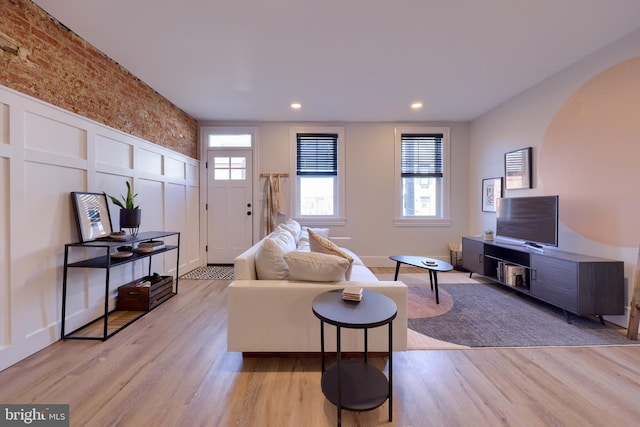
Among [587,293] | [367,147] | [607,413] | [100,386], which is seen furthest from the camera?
[367,147]

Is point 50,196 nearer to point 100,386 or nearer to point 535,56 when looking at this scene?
point 100,386

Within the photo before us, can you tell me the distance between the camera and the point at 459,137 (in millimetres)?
4605

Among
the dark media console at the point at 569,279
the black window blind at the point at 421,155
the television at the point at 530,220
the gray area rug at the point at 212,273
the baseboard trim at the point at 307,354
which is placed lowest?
the baseboard trim at the point at 307,354

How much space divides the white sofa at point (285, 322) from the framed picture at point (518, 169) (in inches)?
111

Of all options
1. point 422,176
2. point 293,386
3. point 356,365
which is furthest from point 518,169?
point 293,386

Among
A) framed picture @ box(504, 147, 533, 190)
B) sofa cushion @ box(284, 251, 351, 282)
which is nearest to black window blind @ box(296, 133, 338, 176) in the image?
framed picture @ box(504, 147, 533, 190)

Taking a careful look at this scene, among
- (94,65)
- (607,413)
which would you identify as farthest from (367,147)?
(607,413)

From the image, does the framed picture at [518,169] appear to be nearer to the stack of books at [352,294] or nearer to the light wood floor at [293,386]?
the light wood floor at [293,386]

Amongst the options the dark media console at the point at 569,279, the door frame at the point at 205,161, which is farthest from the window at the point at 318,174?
the dark media console at the point at 569,279

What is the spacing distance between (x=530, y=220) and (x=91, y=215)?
463 centimetres

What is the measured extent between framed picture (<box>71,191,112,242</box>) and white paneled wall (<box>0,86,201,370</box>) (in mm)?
72

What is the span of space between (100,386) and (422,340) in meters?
2.27

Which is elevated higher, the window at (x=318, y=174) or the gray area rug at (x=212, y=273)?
the window at (x=318, y=174)

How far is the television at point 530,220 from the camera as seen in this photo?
275 cm
